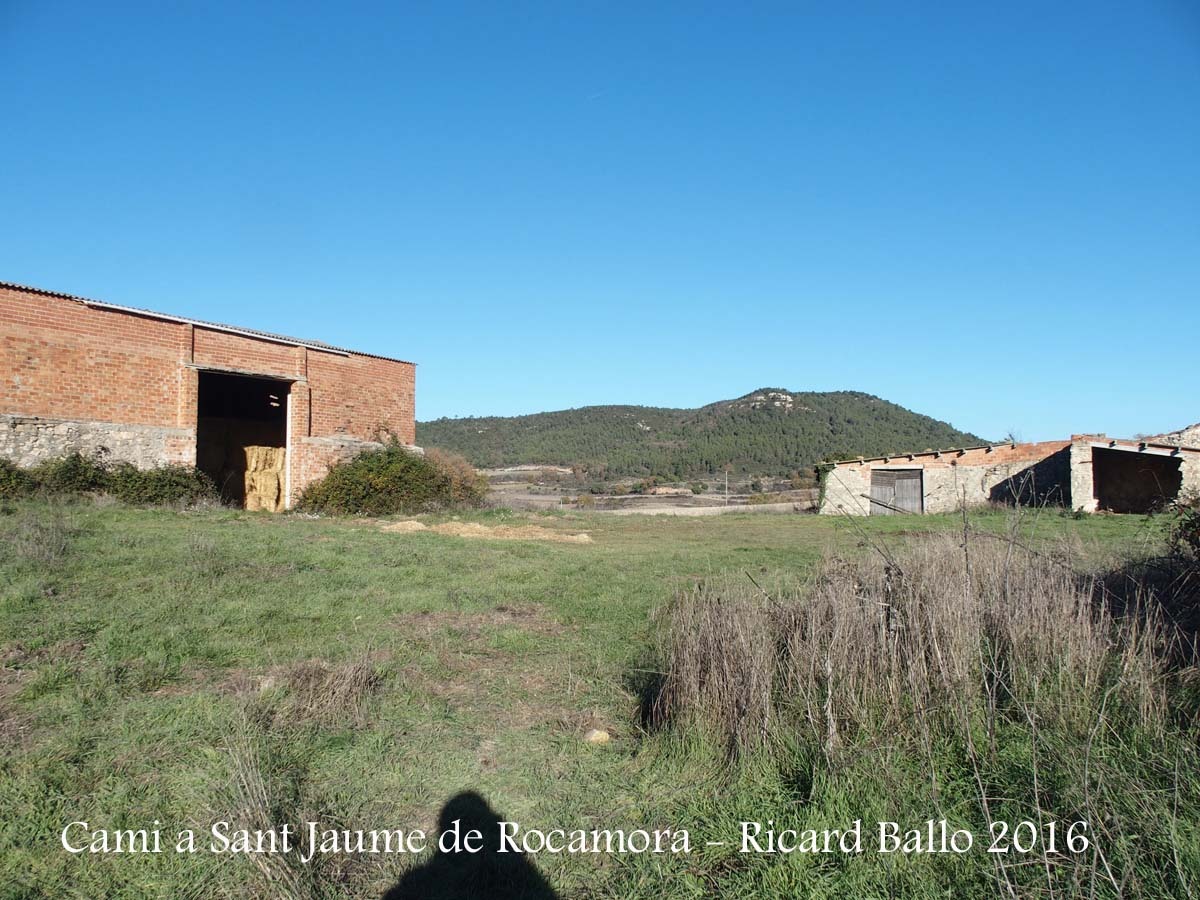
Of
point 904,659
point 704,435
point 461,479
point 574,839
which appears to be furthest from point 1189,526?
point 704,435

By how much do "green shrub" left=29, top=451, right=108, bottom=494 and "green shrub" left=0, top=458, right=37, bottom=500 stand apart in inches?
6.2

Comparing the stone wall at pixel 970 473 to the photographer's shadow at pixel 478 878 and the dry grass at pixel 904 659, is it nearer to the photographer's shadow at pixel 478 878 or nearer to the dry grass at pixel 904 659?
the dry grass at pixel 904 659

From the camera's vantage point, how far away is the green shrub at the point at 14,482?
14.7m

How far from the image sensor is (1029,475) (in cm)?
2580

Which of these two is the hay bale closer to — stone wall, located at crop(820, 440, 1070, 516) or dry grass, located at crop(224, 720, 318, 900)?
stone wall, located at crop(820, 440, 1070, 516)

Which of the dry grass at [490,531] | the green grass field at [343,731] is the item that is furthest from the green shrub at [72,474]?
the green grass field at [343,731]

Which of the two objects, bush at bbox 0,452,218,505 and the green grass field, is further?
bush at bbox 0,452,218,505

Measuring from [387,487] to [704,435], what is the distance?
62.6 meters

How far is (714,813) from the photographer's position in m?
3.52

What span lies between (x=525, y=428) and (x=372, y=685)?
271 ft

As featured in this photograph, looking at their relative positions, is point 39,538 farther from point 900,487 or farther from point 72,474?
point 900,487

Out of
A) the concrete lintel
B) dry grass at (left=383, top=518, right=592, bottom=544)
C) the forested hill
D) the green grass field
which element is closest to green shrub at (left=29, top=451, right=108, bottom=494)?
the concrete lintel

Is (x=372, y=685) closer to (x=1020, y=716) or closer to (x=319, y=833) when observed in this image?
(x=319, y=833)

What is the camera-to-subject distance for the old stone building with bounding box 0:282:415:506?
15.6 metres
